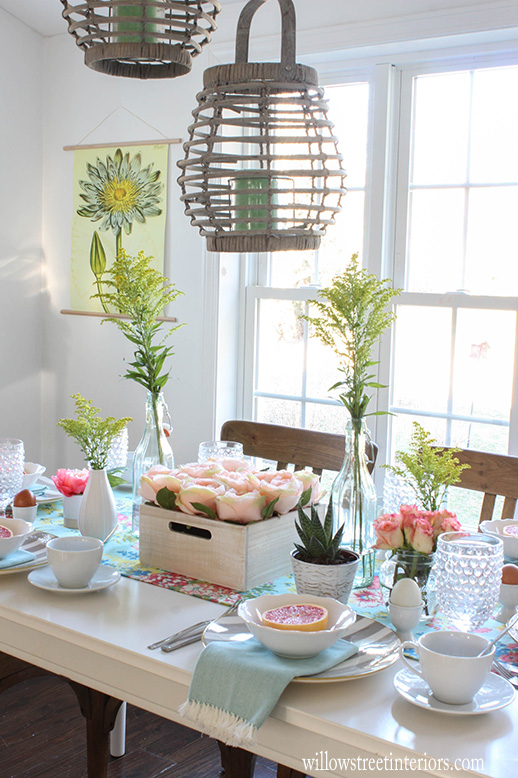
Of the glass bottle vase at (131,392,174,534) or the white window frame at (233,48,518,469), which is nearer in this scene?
the glass bottle vase at (131,392,174,534)

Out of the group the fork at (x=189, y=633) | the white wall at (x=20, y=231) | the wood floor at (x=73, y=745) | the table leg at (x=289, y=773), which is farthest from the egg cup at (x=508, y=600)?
the white wall at (x=20, y=231)

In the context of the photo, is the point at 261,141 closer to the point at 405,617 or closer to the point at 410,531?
the point at 410,531

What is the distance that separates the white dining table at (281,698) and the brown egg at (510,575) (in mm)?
299

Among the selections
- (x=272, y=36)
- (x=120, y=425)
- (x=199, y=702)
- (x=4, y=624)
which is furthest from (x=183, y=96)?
(x=199, y=702)

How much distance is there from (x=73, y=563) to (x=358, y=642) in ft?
1.62

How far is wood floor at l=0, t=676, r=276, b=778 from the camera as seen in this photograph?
218 centimetres

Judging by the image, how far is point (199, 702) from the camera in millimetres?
1029

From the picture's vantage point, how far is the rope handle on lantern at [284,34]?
4.14ft

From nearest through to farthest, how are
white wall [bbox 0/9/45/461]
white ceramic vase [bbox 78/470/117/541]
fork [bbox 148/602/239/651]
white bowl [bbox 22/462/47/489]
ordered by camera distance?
fork [bbox 148/602/239/651] → white ceramic vase [bbox 78/470/117/541] → white bowl [bbox 22/462/47/489] → white wall [bbox 0/9/45/461]

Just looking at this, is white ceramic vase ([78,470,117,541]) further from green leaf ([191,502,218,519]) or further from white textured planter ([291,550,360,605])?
white textured planter ([291,550,360,605])

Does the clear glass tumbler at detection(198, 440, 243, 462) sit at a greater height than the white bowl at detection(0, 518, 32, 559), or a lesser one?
greater

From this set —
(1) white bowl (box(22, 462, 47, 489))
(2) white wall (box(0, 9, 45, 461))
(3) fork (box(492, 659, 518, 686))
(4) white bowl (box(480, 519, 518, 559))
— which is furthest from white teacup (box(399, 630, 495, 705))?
(2) white wall (box(0, 9, 45, 461))

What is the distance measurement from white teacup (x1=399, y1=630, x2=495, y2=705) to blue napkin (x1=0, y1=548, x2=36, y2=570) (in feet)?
2.45

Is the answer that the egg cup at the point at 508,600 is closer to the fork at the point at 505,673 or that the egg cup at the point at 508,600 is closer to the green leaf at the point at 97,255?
the fork at the point at 505,673
